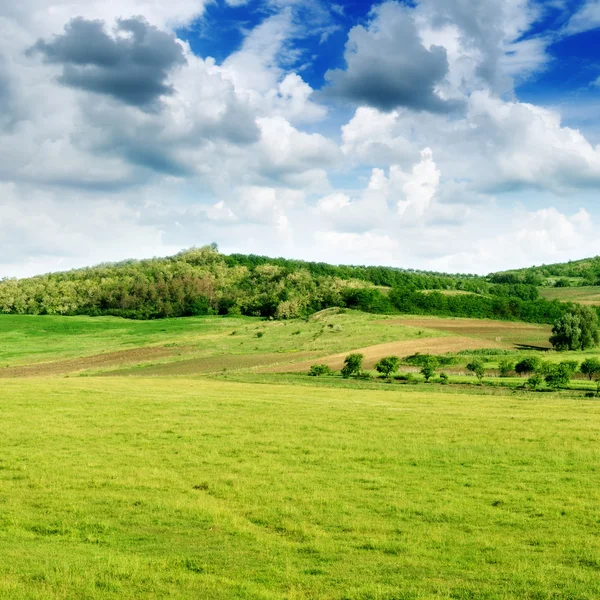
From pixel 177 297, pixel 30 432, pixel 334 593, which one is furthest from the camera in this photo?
pixel 177 297

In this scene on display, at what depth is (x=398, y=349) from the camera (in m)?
82.2

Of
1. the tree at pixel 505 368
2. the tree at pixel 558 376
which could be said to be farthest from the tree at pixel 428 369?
the tree at pixel 558 376

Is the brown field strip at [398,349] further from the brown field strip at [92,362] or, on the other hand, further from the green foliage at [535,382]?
the brown field strip at [92,362]

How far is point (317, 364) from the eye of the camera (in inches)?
2867

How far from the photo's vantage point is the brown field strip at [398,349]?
7312cm

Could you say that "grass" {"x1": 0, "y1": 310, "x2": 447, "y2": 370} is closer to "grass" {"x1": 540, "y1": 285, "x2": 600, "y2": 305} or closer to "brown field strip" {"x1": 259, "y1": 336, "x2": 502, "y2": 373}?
"brown field strip" {"x1": 259, "y1": 336, "x2": 502, "y2": 373}

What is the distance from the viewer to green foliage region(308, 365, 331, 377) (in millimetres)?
68375

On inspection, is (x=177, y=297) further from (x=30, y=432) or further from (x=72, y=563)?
(x=72, y=563)

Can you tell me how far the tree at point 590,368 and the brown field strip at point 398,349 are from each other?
20347mm

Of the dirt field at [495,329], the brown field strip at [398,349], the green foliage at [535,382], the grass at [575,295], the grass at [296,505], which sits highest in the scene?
the grass at [575,295]

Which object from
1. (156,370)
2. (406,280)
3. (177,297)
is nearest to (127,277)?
(177,297)

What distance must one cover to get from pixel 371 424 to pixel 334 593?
21.9 m

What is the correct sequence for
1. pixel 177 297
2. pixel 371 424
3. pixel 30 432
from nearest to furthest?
pixel 30 432
pixel 371 424
pixel 177 297

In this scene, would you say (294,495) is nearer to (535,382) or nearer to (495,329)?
(535,382)
